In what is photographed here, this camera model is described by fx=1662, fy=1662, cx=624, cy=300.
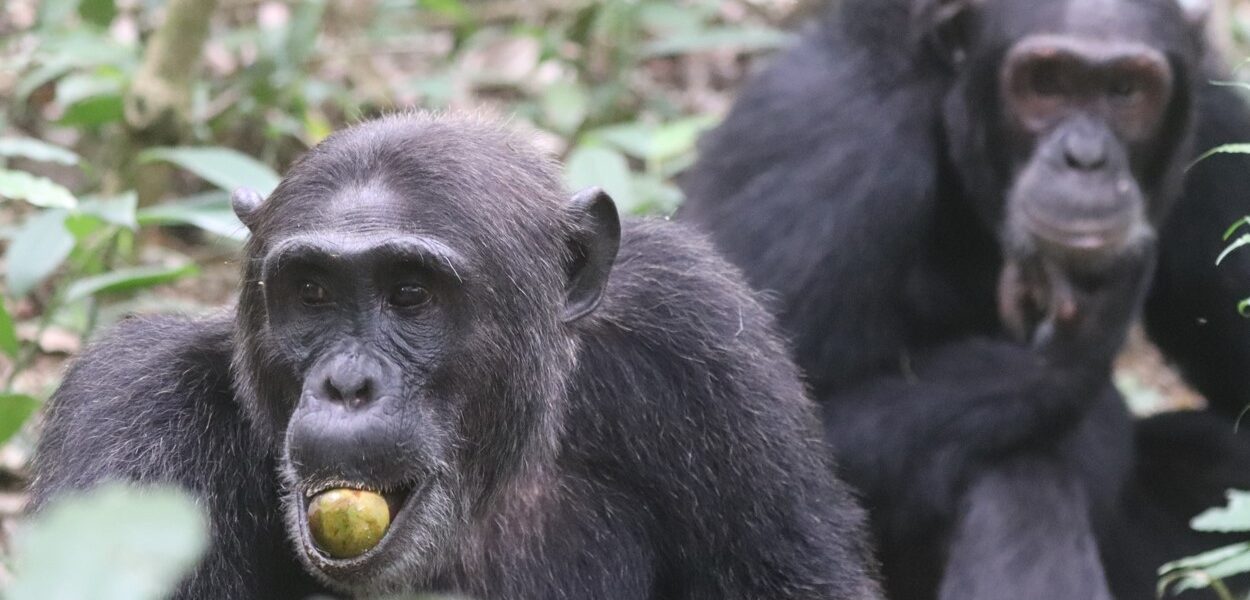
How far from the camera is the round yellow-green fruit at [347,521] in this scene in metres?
3.89

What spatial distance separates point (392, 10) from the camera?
1033 cm

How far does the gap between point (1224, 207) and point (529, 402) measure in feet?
12.7

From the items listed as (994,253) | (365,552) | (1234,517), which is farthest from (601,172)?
(1234,517)

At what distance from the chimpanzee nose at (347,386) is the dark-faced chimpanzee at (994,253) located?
3005 millimetres

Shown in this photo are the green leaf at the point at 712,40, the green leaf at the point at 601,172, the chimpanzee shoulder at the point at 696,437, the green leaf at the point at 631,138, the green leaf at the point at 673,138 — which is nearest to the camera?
the chimpanzee shoulder at the point at 696,437

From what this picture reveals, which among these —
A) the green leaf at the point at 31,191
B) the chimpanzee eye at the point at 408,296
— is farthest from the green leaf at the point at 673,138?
the chimpanzee eye at the point at 408,296

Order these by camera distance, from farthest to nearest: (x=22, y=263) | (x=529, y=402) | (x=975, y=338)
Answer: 1. (x=975, y=338)
2. (x=22, y=263)
3. (x=529, y=402)

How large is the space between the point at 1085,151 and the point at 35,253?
3917 mm

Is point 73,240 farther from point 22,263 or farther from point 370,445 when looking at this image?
point 370,445

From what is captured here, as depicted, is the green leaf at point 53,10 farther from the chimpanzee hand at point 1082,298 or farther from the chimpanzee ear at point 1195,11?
the chimpanzee ear at point 1195,11

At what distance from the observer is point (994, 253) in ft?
23.0

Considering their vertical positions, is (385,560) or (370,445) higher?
(370,445)

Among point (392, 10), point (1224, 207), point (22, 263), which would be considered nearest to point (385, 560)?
point (22, 263)

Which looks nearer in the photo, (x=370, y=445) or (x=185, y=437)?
(x=370, y=445)
